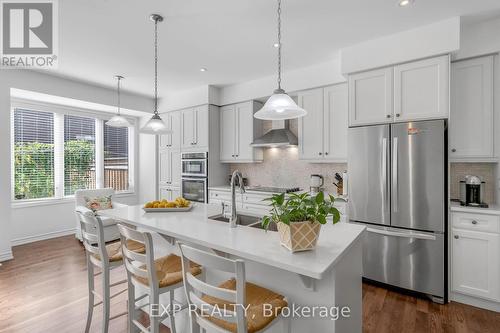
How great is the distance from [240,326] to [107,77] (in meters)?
4.38

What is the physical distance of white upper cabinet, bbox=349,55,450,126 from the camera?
2559mm

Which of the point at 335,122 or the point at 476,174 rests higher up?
the point at 335,122

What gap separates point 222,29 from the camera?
8.96ft

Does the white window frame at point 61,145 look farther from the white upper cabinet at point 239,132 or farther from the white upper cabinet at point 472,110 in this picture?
the white upper cabinet at point 472,110

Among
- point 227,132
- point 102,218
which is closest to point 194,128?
point 227,132

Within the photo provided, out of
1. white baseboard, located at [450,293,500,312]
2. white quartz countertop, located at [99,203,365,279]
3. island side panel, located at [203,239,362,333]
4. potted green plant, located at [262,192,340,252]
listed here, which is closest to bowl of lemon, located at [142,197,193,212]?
white quartz countertop, located at [99,203,365,279]

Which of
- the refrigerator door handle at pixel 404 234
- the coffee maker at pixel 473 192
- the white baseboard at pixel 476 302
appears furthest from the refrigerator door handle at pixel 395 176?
the white baseboard at pixel 476 302

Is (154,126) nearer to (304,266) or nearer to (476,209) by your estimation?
(304,266)

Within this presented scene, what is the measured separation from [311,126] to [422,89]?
1422mm

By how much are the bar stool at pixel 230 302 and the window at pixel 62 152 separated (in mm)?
4715

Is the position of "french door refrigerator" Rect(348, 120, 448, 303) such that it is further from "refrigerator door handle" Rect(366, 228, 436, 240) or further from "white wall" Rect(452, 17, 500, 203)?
"white wall" Rect(452, 17, 500, 203)

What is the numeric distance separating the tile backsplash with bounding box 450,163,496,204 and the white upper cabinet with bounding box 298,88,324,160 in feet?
5.02

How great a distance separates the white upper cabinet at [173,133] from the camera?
5.14 meters

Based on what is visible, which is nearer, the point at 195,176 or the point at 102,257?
the point at 102,257
